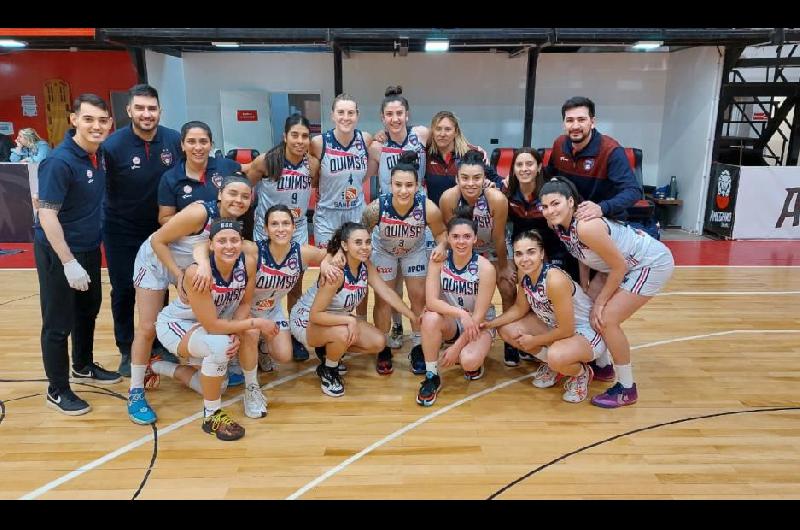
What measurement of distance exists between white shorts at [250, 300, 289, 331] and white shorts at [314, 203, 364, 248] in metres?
0.64

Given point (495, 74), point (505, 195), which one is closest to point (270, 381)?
point (505, 195)

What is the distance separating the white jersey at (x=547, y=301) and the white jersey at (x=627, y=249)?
163 mm

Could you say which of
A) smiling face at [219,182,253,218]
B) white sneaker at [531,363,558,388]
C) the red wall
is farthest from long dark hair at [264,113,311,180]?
the red wall

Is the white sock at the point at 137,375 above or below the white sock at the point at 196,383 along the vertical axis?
above

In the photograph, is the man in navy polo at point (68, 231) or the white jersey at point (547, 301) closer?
the man in navy polo at point (68, 231)

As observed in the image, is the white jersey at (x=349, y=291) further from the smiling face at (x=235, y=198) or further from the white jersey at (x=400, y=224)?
the smiling face at (x=235, y=198)

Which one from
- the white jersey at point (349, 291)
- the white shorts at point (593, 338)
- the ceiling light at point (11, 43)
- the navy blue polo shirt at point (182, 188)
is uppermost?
the ceiling light at point (11, 43)

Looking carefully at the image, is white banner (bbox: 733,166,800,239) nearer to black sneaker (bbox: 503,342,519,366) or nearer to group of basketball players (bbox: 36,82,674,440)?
group of basketball players (bbox: 36,82,674,440)

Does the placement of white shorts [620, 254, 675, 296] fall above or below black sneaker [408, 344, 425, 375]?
above

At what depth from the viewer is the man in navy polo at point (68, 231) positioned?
2850 millimetres

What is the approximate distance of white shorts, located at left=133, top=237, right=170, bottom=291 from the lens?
315cm

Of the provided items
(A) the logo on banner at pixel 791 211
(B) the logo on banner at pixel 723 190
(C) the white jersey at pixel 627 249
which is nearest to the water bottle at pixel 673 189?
(B) the logo on banner at pixel 723 190

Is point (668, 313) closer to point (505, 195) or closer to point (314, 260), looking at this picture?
point (505, 195)

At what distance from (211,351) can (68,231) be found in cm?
102
